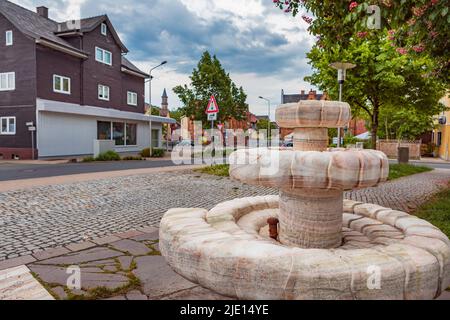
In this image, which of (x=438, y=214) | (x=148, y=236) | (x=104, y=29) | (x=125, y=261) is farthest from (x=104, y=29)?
(x=438, y=214)

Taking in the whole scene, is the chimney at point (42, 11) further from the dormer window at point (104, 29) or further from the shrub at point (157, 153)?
the shrub at point (157, 153)

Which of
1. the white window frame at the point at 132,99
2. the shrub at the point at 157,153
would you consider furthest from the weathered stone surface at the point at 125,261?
the white window frame at the point at 132,99

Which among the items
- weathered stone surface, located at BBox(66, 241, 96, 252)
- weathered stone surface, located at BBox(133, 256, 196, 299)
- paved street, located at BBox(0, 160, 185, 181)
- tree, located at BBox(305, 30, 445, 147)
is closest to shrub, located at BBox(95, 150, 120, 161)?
paved street, located at BBox(0, 160, 185, 181)

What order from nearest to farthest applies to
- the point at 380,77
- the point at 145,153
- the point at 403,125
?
the point at 380,77 < the point at 145,153 < the point at 403,125

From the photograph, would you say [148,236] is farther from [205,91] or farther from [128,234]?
[205,91]

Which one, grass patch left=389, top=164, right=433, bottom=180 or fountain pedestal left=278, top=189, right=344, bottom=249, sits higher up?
fountain pedestal left=278, top=189, right=344, bottom=249

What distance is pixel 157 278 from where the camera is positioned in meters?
2.96

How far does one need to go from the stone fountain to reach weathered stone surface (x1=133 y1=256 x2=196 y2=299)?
321mm

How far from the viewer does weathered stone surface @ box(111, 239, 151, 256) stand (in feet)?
12.3

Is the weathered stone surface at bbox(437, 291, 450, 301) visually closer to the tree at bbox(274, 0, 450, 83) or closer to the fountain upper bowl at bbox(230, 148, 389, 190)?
the fountain upper bowl at bbox(230, 148, 389, 190)

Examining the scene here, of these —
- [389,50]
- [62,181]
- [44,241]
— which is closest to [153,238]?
[44,241]

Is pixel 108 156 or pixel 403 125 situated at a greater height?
pixel 403 125

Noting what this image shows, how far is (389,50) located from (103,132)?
21.8 metres

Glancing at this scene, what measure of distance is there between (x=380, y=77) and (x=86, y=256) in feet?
42.6
